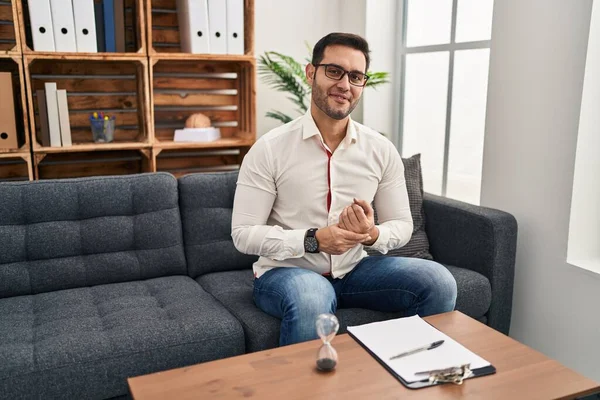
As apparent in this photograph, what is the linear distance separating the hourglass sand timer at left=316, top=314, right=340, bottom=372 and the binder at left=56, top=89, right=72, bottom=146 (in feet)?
6.22

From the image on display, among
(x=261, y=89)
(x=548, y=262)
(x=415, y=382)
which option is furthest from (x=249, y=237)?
(x=261, y=89)

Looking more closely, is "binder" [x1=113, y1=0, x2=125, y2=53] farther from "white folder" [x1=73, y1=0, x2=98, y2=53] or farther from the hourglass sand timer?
the hourglass sand timer

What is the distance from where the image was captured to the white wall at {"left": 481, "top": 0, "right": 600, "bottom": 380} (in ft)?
6.85

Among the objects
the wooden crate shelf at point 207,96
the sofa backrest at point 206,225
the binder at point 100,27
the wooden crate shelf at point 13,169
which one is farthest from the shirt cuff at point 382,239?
the wooden crate shelf at point 13,169

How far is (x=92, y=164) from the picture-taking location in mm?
3029

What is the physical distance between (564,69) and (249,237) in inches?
51.3

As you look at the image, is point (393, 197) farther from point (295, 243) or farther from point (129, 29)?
point (129, 29)

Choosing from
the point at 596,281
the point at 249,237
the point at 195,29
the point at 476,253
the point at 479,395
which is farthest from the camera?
the point at 195,29

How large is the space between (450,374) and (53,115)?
2.17m

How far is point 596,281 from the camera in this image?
2045 mm

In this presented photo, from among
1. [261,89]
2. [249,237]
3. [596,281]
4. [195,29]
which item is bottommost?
[596,281]

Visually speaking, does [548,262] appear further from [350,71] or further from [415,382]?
[415,382]

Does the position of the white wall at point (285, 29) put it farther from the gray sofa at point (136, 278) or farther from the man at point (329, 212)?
the man at point (329, 212)

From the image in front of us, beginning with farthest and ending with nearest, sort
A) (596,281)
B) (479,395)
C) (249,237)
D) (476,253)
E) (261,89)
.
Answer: (261,89) < (476,253) < (596,281) < (249,237) < (479,395)
